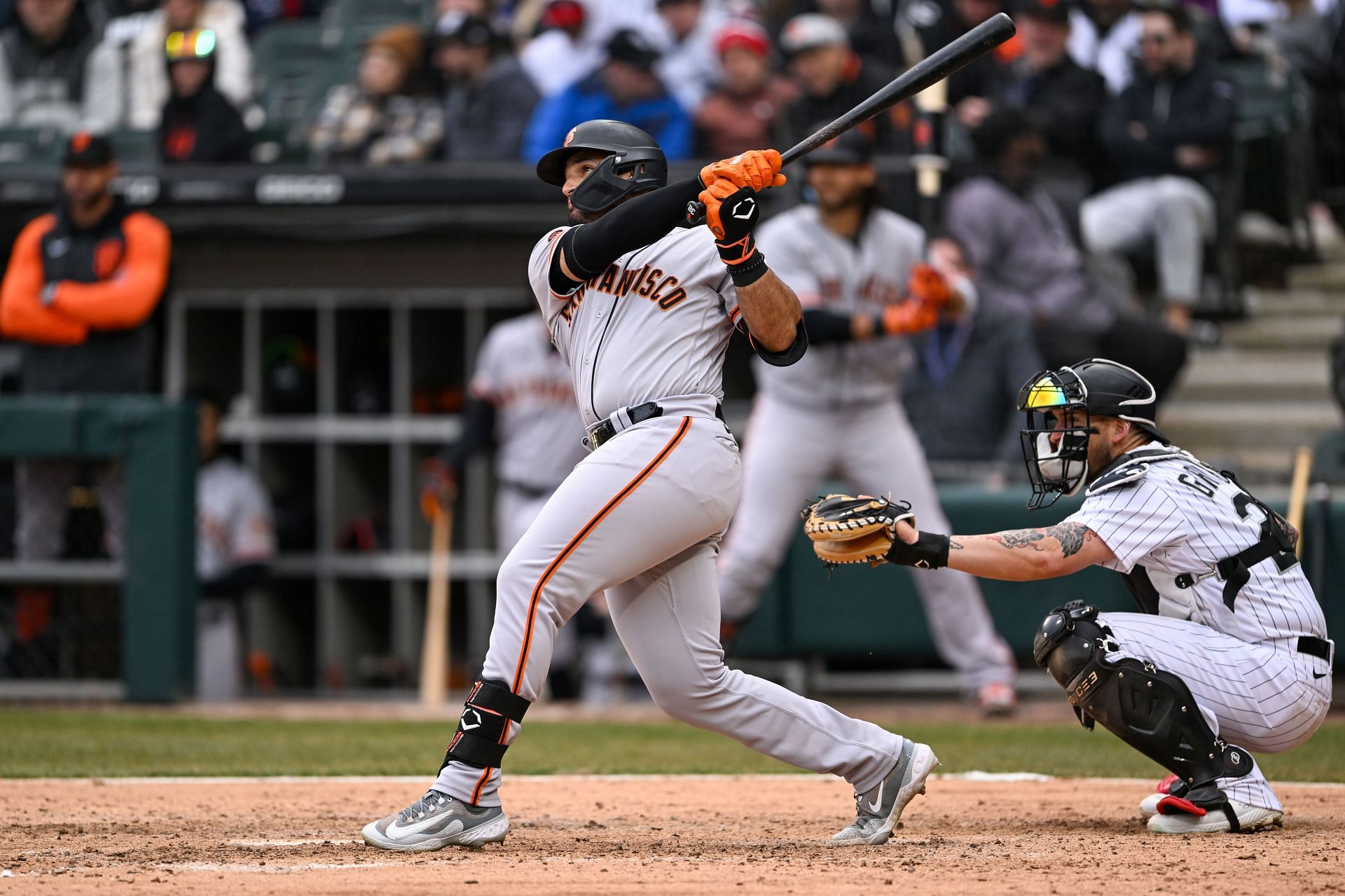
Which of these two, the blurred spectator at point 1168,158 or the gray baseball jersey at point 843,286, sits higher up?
the blurred spectator at point 1168,158

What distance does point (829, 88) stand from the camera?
8.77 metres

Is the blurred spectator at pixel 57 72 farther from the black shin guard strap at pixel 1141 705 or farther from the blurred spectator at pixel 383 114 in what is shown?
the black shin guard strap at pixel 1141 705

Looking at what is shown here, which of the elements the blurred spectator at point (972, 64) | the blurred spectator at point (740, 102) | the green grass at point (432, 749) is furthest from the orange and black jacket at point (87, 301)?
the blurred spectator at point (972, 64)

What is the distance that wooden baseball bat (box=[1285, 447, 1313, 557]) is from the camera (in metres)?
7.19

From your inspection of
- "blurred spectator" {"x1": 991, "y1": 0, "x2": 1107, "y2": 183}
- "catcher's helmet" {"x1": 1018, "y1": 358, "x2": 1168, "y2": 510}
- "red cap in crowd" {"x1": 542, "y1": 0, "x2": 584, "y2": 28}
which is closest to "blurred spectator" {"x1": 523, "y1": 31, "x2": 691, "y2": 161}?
"red cap in crowd" {"x1": 542, "y1": 0, "x2": 584, "y2": 28}

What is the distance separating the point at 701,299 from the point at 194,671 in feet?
16.4

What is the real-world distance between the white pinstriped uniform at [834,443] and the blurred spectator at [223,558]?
2847 millimetres

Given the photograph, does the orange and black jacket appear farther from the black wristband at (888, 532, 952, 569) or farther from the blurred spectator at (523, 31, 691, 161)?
the black wristband at (888, 532, 952, 569)

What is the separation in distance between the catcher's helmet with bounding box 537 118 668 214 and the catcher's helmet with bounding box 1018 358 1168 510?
0.99m

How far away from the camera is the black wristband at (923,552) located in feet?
12.0

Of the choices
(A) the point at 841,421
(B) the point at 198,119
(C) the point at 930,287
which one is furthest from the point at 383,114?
(C) the point at 930,287

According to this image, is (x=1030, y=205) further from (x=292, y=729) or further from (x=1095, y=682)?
(x=1095, y=682)

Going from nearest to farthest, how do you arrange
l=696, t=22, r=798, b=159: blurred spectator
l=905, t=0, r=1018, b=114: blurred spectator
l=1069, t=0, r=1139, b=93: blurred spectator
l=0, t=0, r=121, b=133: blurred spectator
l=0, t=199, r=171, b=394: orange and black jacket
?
l=0, t=199, r=171, b=394: orange and black jacket
l=696, t=22, r=798, b=159: blurred spectator
l=905, t=0, r=1018, b=114: blurred spectator
l=1069, t=0, r=1139, b=93: blurred spectator
l=0, t=0, r=121, b=133: blurred spectator

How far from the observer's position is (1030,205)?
8.59 metres
